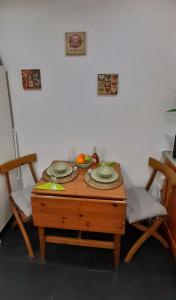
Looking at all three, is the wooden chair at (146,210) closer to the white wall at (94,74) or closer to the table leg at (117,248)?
the table leg at (117,248)

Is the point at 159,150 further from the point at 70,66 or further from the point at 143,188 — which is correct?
the point at 70,66

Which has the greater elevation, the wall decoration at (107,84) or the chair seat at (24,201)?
the wall decoration at (107,84)

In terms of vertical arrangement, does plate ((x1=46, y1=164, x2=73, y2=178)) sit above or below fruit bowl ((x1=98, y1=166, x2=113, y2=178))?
below

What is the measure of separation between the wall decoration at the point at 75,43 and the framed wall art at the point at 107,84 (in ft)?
0.89

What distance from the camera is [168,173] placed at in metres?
1.70

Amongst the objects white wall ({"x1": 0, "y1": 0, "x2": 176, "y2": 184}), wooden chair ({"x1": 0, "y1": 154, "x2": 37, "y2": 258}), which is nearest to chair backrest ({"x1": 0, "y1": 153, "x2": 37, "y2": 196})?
wooden chair ({"x1": 0, "y1": 154, "x2": 37, "y2": 258})

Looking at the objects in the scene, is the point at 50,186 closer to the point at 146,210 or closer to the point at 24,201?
the point at 24,201

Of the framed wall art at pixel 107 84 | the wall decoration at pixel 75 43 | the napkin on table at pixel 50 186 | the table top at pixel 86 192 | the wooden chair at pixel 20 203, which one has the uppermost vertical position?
the wall decoration at pixel 75 43

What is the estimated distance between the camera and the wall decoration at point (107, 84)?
6.04ft

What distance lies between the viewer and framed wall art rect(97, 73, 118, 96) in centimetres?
184

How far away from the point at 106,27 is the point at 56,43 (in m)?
0.45

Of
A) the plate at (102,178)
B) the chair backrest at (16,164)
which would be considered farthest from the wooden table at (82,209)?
the chair backrest at (16,164)

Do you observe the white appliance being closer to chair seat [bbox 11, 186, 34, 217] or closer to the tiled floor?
chair seat [bbox 11, 186, 34, 217]

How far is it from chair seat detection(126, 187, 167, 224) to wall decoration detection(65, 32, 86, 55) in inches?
53.3
